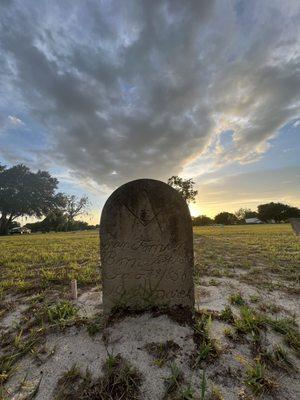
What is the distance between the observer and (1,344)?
301cm

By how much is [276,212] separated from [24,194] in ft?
227

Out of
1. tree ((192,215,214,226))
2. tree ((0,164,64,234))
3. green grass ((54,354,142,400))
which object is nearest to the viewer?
green grass ((54,354,142,400))

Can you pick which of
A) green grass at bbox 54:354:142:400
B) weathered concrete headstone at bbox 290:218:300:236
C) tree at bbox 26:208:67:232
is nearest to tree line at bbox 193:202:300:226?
tree at bbox 26:208:67:232

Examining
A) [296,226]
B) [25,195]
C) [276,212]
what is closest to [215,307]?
[296,226]

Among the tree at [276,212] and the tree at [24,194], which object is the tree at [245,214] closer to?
the tree at [276,212]

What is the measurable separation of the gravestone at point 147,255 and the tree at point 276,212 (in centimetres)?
7726

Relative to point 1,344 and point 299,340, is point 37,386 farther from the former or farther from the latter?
point 299,340

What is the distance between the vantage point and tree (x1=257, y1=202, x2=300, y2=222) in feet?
235

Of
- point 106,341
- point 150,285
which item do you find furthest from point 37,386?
point 150,285

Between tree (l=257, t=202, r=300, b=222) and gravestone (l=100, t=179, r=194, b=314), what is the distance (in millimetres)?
77256

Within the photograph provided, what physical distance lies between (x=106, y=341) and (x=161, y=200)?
188cm

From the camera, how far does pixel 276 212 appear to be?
246ft

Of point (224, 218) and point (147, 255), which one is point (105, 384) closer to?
point (147, 255)

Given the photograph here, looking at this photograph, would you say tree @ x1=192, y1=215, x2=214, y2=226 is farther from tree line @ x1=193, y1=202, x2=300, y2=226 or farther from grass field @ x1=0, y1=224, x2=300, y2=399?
grass field @ x1=0, y1=224, x2=300, y2=399
